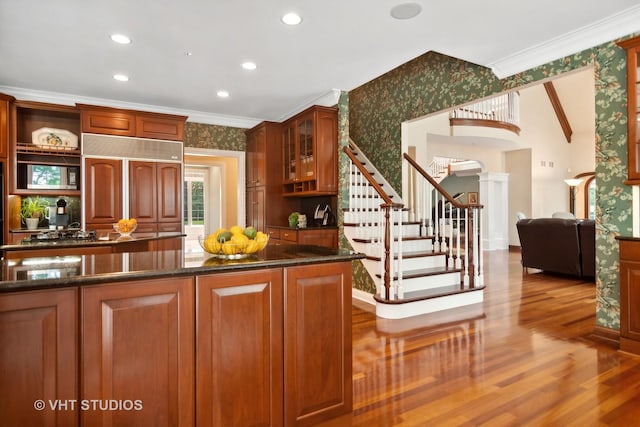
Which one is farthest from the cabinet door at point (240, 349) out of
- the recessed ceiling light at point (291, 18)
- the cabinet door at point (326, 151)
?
the cabinet door at point (326, 151)

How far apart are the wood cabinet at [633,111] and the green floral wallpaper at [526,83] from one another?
100mm

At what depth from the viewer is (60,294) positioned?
1414 millimetres

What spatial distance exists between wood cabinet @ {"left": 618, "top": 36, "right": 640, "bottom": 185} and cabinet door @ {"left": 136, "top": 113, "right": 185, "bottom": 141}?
5.08m

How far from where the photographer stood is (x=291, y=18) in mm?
3037

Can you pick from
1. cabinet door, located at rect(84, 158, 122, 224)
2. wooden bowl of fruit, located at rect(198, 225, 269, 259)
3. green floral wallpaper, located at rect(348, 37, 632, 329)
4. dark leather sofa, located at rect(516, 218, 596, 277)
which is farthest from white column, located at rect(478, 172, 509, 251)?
wooden bowl of fruit, located at rect(198, 225, 269, 259)

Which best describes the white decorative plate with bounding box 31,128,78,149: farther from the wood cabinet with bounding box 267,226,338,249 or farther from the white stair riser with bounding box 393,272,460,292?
the white stair riser with bounding box 393,272,460,292

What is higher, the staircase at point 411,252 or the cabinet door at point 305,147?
the cabinet door at point 305,147

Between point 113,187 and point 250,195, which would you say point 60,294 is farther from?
point 250,195

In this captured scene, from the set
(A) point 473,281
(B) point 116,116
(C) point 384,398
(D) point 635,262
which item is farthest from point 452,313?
(B) point 116,116

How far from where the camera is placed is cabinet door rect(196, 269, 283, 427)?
1656 mm

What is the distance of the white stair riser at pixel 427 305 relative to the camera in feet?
12.9

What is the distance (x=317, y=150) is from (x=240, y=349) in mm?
3498

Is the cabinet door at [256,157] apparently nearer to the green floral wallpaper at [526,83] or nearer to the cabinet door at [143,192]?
the cabinet door at [143,192]

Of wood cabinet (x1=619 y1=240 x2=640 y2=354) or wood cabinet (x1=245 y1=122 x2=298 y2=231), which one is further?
wood cabinet (x1=245 y1=122 x2=298 y2=231)
